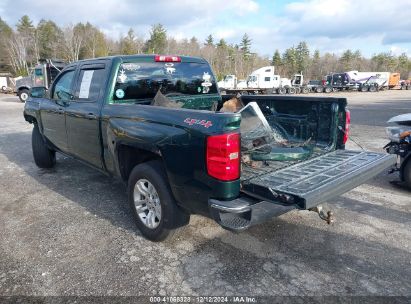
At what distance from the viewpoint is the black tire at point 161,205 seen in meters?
3.17

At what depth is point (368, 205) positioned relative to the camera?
4.46 m

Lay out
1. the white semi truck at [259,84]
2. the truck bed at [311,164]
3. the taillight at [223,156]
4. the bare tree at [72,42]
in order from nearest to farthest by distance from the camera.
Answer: the taillight at [223,156] < the truck bed at [311,164] < the white semi truck at [259,84] < the bare tree at [72,42]

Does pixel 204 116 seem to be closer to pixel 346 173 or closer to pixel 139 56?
pixel 346 173

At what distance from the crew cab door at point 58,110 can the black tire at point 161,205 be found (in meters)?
2.02

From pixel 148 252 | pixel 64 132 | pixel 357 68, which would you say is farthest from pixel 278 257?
pixel 357 68

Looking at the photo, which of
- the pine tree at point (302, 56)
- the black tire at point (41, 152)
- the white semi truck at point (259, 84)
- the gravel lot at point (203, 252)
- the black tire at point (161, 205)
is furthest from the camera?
the pine tree at point (302, 56)

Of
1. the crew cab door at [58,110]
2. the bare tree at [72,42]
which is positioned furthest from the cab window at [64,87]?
the bare tree at [72,42]

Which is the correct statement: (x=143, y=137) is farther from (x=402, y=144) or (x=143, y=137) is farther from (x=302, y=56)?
(x=302, y=56)

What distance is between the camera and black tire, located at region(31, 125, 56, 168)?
6.18 metres

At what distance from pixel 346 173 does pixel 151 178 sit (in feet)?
5.99

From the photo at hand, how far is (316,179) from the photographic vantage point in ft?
9.44

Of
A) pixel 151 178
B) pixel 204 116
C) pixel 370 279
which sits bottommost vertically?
pixel 370 279

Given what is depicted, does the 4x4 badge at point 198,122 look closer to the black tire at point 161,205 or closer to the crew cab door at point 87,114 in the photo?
the black tire at point 161,205

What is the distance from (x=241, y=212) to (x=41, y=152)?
195 inches
